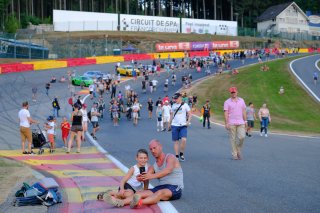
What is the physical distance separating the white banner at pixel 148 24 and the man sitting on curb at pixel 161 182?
8759cm

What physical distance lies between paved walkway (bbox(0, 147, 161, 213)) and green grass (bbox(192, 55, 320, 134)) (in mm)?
16855

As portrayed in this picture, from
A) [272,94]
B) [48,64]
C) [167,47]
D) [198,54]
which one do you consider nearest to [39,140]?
[272,94]

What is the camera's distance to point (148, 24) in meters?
97.6

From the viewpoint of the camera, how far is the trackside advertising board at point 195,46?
3214 inches

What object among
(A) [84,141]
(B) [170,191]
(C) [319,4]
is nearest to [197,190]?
(B) [170,191]

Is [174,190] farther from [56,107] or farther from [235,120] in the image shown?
[56,107]

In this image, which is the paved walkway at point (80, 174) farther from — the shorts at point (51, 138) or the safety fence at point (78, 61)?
the safety fence at point (78, 61)

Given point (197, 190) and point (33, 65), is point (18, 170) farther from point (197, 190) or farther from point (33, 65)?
point (33, 65)

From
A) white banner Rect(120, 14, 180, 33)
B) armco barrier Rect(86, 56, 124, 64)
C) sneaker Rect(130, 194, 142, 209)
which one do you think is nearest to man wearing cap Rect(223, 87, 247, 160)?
sneaker Rect(130, 194, 142, 209)

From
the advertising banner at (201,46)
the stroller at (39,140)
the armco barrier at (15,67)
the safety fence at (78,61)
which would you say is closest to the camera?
the stroller at (39,140)

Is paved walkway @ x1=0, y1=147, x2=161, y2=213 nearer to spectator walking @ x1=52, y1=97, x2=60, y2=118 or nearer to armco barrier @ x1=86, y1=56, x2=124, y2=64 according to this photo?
spectator walking @ x1=52, y1=97, x2=60, y2=118

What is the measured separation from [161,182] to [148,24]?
90.4 metres

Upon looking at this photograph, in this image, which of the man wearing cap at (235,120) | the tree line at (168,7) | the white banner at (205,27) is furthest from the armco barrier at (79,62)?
the tree line at (168,7)

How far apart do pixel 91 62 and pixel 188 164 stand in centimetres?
5406
